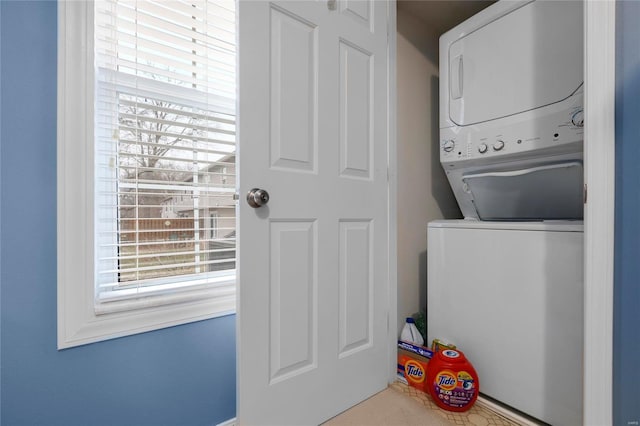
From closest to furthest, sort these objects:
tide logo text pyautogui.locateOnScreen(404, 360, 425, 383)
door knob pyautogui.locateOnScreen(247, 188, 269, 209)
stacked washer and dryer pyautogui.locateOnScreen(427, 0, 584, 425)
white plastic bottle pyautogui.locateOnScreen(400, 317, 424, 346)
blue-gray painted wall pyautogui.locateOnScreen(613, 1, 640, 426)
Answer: blue-gray painted wall pyautogui.locateOnScreen(613, 1, 640, 426) → door knob pyautogui.locateOnScreen(247, 188, 269, 209) → stacked washer and dryer pyautogui.locateOnScreen(427, 0, 584, 425) → tide logo text pyautogui.locateOnScreen(404, 360, 425, 383) → white plastic bottle pyautogui.locateOnScreen(400, 317, 424, 346)

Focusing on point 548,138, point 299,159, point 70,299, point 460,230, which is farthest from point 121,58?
point 548,138

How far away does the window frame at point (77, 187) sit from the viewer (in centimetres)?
90

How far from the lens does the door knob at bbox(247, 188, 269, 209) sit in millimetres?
1009

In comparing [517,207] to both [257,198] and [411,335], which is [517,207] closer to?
[411,335]

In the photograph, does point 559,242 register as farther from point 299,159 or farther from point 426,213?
point 299,159

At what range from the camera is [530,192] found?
144 centimetres

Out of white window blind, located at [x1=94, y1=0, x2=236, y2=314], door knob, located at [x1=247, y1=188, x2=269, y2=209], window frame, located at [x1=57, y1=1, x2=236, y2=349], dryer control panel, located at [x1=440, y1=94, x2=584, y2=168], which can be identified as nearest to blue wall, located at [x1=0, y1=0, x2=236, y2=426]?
window frame, located at [x1=57, y1=1, x2=236, y2=349]

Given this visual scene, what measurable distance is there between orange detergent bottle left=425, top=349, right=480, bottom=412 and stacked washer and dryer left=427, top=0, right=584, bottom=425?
0.12 meters

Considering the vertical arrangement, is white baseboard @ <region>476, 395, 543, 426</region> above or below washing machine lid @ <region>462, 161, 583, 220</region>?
below

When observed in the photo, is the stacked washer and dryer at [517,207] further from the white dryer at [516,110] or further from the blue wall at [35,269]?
the blue wall at [35,269]

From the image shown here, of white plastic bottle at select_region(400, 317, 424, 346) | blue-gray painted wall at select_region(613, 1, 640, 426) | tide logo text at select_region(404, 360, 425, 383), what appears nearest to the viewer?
blue-gray painted wall at select_region(613, 1, 640, 426)

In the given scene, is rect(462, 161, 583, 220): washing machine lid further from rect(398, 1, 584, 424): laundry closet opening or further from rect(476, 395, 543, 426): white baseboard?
Answer: rect(476, 395, 543, 426): white baseboard

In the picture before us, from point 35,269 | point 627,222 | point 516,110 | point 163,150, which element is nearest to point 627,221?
point 627,222

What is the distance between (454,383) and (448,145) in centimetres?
110
